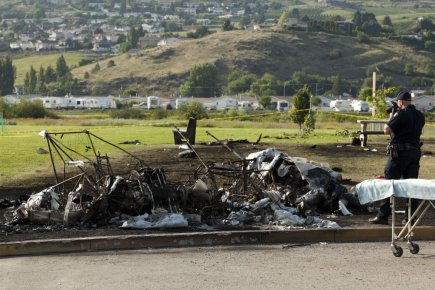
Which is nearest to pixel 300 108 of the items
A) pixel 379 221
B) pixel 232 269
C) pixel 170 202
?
pixel 379 221

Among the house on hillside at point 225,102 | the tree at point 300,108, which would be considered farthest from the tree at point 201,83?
the tree at point 300,108

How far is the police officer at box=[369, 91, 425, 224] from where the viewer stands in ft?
47.3

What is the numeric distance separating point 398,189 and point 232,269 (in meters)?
2.30

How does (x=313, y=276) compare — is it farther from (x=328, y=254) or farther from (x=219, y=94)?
(x=219, y=94)

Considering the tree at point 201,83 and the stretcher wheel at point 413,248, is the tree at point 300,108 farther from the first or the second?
the tree at point 201,83

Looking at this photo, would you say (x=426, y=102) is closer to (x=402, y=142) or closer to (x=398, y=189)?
(x=402, y=142)

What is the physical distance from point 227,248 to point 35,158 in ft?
49.7

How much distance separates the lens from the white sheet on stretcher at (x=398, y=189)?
11883 millimetres

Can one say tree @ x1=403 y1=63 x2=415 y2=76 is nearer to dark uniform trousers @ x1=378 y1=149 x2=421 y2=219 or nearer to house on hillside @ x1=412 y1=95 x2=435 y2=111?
house on hillside @ x1=412 y1=95 x2=435 y2=111

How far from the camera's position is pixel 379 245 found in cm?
1312

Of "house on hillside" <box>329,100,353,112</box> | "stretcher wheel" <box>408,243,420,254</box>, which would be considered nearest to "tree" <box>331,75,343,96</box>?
"house on hillside" <box>329,100,353,112</box>

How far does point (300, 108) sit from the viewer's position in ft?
153

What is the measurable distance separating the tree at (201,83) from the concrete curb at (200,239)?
574ft

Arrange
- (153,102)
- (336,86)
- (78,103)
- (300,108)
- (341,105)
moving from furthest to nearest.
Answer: (336,86) < (78,103) < (153,102) < (341,105) < (300,108)
